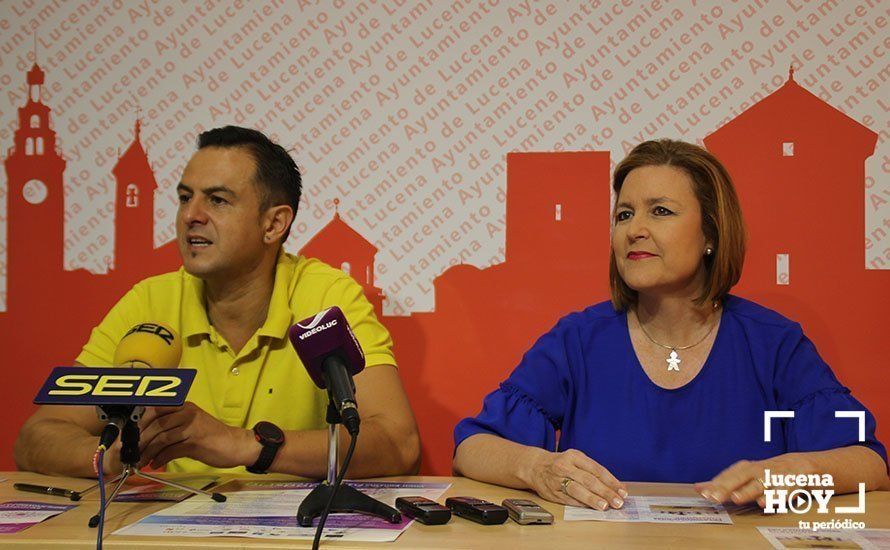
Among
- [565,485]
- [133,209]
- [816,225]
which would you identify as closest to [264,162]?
[133,209]

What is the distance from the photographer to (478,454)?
2021mm

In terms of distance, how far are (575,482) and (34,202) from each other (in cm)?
241

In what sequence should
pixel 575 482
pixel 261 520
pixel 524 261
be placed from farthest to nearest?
pixel 524 261 → pixel 575 482 → pixel 261 520

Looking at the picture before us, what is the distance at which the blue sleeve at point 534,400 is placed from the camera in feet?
7.16

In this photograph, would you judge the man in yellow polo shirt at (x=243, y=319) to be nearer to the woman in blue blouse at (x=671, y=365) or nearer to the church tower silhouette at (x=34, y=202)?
the woman in blue blouse at (x=671, y=365)

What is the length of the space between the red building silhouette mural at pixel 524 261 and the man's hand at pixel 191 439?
1214mm

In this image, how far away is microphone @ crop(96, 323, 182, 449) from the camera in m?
1.58

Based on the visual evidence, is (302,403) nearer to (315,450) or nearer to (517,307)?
(315,450)

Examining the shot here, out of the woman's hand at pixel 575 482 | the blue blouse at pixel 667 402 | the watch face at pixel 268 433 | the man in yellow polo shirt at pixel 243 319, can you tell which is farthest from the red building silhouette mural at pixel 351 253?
the woman's hand at pixel 575 482

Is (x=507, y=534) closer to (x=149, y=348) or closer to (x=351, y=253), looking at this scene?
(x=149, y=348)

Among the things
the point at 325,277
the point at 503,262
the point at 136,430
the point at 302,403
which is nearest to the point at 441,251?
the point at 503,262

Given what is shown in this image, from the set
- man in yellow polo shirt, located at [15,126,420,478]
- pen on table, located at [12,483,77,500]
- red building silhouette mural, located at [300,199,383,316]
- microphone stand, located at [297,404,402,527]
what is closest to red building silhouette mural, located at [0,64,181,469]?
red building silhouette mural, located at [300,199,383,316]

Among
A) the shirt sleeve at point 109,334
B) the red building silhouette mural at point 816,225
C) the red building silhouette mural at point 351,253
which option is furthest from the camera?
the red building silhouette mural at point 351,253

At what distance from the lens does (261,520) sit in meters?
1.56
